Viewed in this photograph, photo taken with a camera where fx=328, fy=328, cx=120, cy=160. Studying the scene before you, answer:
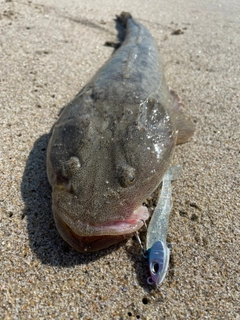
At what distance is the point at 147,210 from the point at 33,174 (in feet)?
3.46

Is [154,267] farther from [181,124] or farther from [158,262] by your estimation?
[181,124]

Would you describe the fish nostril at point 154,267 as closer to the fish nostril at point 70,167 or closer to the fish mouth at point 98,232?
the fish mouth at point 98,232

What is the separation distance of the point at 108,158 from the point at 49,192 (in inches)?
24.4

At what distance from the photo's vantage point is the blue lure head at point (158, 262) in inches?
85.7

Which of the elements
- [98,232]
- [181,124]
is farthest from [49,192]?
[181,124]

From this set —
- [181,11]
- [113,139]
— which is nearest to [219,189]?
[113,139]

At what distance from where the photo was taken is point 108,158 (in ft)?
8.04

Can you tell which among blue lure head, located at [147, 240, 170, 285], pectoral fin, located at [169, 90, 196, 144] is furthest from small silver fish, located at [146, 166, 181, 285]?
pectoral fin, located at [169, 90, 196, 144]

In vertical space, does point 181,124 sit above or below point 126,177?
below

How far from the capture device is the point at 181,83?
441 cm

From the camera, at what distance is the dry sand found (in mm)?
2094

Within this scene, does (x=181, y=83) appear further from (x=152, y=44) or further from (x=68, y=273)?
(x=68, y=273)

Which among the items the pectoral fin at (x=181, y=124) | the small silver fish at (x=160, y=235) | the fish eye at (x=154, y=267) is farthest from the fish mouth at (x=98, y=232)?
the pectoral fin at (x=181, y=124)

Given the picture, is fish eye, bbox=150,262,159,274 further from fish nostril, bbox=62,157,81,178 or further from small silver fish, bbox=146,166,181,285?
fish nostril, bbox=62,157,81,178
